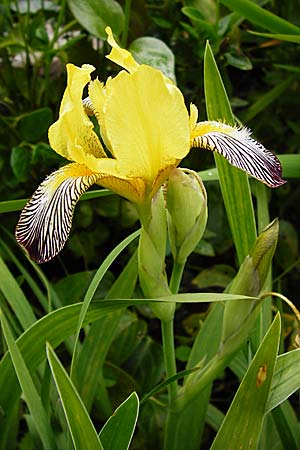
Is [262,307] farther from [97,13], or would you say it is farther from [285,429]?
[97,13]

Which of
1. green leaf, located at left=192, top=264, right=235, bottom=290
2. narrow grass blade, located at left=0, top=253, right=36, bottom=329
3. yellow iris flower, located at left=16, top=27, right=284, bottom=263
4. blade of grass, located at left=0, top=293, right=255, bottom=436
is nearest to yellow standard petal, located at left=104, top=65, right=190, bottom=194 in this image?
yellow iris flower, located at left=16, top=27, right=284, bottom=263

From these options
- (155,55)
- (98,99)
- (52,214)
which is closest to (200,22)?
(155,55)

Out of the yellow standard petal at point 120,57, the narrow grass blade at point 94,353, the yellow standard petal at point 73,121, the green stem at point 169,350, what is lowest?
the narrow grass blade at point 94,353

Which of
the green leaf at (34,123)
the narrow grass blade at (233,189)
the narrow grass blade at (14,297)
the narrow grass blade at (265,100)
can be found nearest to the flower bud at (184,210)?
the narrow grass blade at (233,189)

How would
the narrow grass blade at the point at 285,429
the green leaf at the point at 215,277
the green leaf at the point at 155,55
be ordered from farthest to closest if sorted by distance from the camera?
1. the green leaf at the point at 215,277
2. the green leaf at the point at 155,55
3. the narrow grass blade at the point at 285,429

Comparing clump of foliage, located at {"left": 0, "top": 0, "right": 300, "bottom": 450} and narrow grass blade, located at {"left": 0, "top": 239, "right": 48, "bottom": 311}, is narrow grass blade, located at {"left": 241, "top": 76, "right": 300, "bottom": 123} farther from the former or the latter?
narrow grass blade, located at {"left": 0, "top": 239, "right": 48, "bottom": 311}

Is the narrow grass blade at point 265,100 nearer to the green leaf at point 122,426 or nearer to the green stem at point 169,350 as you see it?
the green stem at point 169,350

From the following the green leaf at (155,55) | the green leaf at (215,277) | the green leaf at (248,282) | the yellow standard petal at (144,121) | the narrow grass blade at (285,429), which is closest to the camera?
the yellow standard petal at (144,121)
